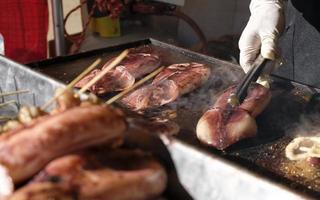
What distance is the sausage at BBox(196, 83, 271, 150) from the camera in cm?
254

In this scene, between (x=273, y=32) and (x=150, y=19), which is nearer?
(x=273, y=32)

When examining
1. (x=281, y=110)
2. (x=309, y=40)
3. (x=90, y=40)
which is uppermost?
(x=309, y=40)

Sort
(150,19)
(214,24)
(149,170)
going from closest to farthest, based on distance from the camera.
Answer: (149,170)
(214,24)
(150,19)

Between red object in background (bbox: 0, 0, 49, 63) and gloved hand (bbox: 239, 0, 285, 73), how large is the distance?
9.12 ft

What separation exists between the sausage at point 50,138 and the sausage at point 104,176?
4cm

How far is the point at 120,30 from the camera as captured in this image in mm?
7809

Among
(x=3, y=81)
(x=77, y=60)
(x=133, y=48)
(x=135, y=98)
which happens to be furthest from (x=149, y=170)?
(x=133, y=48)

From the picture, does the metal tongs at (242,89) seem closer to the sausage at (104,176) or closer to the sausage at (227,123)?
the sausage at (227,123)

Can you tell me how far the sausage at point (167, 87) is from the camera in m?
3.00

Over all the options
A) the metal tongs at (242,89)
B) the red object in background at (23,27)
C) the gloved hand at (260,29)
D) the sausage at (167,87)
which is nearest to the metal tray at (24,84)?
the sausage at (167,87)

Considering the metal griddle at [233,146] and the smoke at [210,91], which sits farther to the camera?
the smoke at [210,91]

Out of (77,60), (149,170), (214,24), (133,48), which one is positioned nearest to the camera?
(149,170)

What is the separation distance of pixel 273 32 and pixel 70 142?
234 cm

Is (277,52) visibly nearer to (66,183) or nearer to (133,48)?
(133,48)
